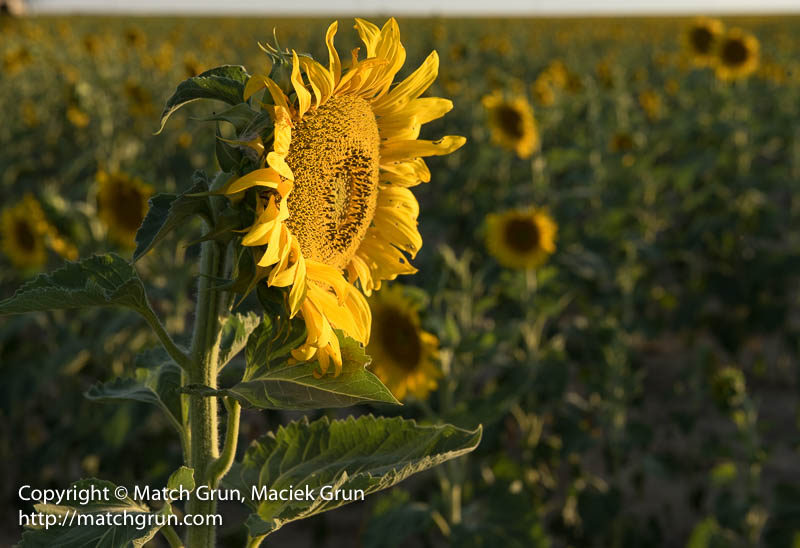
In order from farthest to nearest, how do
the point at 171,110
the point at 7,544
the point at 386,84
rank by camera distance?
the point at 7,544
the point at 386,84
the point at 171,110

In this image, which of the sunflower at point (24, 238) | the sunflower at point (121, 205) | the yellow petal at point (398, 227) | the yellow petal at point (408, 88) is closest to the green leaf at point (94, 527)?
the yellow petal at point (398, 227)

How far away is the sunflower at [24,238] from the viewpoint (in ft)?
11.9

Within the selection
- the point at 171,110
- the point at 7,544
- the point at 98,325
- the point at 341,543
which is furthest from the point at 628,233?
the point at 171,110

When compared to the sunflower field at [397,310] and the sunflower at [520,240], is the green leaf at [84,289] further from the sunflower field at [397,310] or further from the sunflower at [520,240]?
the sunflower at [520,240]

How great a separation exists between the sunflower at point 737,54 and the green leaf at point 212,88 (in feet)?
22.1

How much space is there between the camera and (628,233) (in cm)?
477

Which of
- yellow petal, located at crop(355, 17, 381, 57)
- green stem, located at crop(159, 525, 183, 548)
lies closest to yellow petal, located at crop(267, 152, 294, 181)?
yellow petal, located at crop(355, 17, 381, 57)

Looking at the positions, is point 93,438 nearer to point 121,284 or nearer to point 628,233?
point 121,284

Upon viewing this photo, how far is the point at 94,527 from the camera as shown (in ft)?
2.83

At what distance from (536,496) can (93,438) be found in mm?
1794

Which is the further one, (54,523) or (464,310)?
(464,310)

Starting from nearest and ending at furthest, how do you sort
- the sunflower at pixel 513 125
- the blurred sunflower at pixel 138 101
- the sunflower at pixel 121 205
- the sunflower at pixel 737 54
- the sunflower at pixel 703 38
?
the sunflower at pixel 121 205, the sunflower at pixel 513 125, the blurred sunflower at pixel 138 101, the sunflower at pixel 737 54, the sunflower at pixel 703 38

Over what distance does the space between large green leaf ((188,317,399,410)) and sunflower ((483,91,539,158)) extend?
3.76 meters

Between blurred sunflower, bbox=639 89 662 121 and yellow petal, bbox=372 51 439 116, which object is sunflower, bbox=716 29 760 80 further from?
yellow petal, bbox=372 51 439 116
